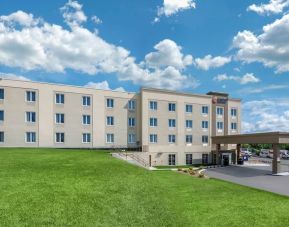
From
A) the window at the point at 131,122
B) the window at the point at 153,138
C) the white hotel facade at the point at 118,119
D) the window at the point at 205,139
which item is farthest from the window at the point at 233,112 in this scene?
the window at the point at 131,122

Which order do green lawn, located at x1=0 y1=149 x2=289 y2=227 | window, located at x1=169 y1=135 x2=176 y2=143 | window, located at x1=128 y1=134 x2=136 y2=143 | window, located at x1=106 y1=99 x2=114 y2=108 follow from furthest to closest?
window, located at x1=169 y1=135 x2=176 y2=143 → window, located at x1=128 y1=134 x2=136 y2=143 → window, located at x1=106 y1=99 x2=114 y2=108 → green lawn, located at x1=0 y1=149 x2=289 y2=227

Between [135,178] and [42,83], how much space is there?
2556cm

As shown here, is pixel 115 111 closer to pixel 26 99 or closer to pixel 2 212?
pixel 26 99

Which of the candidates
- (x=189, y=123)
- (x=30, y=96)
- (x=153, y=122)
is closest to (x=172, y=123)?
(x=189, y=123)

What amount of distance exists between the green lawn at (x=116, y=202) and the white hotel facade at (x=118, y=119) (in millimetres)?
20380

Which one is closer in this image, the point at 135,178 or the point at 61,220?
the point at 61,220

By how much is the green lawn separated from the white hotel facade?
66.9ft

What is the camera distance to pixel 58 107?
39.8 metres

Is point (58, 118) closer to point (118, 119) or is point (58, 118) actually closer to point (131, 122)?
point (118, 119)

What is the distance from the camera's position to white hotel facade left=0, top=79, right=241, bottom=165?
124 feet

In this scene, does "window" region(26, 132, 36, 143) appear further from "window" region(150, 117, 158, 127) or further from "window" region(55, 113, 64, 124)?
"window" region(150, 117, 158, 127)

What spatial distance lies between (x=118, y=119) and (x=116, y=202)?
31.3m

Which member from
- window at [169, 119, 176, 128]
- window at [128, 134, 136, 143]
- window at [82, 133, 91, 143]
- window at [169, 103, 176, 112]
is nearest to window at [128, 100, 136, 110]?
window at [128, 134, 136, 143]

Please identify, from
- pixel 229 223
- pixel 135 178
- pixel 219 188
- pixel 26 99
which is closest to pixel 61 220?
pixel 229 223
